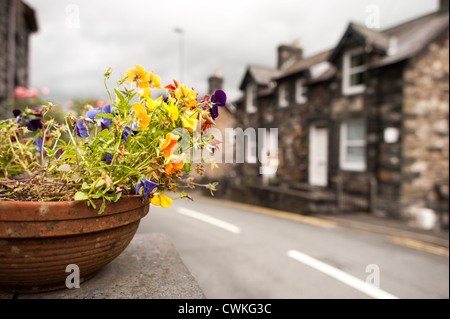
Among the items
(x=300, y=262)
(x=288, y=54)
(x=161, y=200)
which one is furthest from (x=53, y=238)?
(x=288, y=54)

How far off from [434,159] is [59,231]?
440 inches

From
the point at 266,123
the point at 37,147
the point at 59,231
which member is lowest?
the point at 59,231

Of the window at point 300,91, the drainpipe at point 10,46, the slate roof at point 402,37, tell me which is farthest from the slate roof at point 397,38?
the drainpipe at point 10,46

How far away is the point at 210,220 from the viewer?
8242 millimetres

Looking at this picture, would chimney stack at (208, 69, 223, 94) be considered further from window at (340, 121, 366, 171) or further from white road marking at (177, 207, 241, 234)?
white road marking at (177, 207, 241, 234)

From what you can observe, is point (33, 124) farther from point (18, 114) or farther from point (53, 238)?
point (53, 238)

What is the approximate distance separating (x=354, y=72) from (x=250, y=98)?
727 centimetres

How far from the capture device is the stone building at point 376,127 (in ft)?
29.7

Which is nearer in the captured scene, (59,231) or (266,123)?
(59,231)

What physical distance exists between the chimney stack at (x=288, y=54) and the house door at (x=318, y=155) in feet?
23.0

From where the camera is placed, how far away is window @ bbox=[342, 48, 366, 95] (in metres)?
10.5

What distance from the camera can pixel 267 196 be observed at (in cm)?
1156
